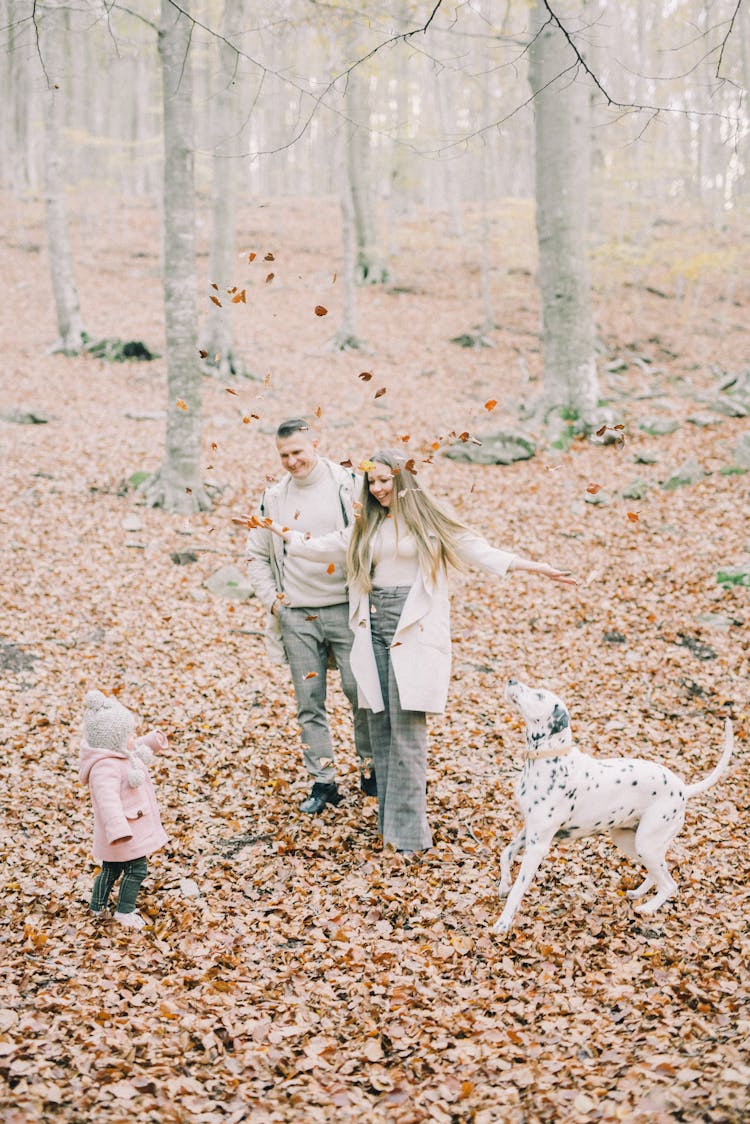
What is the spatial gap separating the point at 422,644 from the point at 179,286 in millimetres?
7422

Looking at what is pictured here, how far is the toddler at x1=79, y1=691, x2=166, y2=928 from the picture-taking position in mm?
4316

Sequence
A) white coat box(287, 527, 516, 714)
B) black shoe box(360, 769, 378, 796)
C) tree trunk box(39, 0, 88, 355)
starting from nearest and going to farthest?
white coat box(287, 527, 516, 714) → black shoe box(360, 769, 378, 796) → tree trunk box(39, 0, 88, 355)

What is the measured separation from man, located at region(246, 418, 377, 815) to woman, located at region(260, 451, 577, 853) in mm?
222

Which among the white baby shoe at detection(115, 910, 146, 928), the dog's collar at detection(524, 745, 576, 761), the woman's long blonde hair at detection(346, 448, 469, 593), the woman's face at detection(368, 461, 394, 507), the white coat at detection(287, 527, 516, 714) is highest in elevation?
the woman's face at detection(368, 461, 394, 507)

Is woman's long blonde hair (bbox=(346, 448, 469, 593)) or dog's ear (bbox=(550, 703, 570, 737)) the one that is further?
woman's long blonde hair (bbox=(346, 448, 469, 593))

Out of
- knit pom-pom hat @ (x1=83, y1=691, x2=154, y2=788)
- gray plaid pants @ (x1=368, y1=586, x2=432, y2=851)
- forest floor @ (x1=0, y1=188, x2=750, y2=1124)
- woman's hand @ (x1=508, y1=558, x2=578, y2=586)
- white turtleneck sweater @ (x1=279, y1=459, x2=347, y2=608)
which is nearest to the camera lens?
forest floor @ (x1=0, y1=188, x2=750, y2=1124)

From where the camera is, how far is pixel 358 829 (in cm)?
540

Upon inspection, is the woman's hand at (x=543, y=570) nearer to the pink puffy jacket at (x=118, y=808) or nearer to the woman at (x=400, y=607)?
the woman at (x=400, y=607)

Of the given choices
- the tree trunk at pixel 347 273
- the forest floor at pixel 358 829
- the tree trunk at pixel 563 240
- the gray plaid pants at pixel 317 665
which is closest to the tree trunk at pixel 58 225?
the forest floor at pixel 358 829

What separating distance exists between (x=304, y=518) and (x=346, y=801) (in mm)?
1913

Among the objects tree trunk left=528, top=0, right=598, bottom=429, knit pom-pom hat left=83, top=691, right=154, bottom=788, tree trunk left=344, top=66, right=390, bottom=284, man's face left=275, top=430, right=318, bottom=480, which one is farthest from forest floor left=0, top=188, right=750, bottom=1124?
tree trunk left=344, top=66, right=390, bottom=284

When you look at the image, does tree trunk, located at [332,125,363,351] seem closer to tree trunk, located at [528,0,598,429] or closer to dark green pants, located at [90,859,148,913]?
tree trunk, located at [528,0,598,429]

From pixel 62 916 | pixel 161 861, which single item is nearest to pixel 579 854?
pixel 161 861

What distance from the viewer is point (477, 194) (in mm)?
45062
